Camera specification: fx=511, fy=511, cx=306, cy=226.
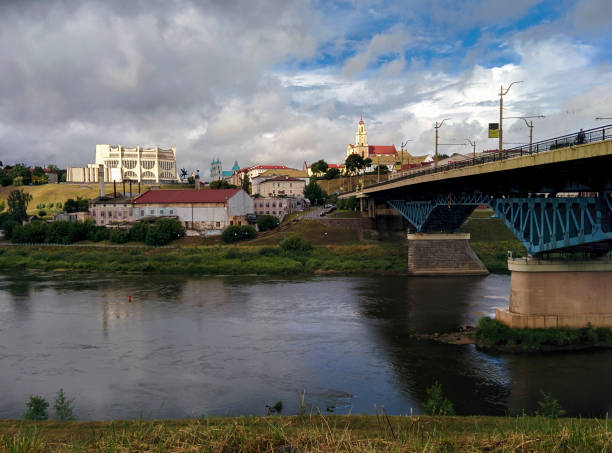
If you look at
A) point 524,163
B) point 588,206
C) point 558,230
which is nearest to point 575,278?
point 558,230

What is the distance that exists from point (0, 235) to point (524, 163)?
7615 centimetres

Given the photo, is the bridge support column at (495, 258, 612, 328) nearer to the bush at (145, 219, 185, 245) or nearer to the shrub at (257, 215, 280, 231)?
the shrub at (257, 215, 280, 231)

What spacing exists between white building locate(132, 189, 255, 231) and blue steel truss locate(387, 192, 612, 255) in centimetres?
4662

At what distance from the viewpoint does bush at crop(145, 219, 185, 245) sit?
216 ft

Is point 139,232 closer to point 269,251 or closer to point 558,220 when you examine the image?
point 269,251

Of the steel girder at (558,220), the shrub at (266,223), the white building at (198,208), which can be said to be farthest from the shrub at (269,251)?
the steel girder at (558,220)

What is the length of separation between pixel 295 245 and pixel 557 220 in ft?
125

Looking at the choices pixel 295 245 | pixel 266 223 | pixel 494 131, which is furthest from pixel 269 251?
pixel 494 131

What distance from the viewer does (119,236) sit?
6812cm

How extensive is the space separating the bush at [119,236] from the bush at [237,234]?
1317 cm

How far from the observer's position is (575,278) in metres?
27.1

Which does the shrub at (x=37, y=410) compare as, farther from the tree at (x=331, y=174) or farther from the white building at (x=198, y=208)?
the tree at (x=331, y=174)

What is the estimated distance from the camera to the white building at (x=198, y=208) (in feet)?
242

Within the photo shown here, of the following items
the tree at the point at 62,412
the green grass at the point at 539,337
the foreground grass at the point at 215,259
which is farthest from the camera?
the foreground grass at the point at 215,259
